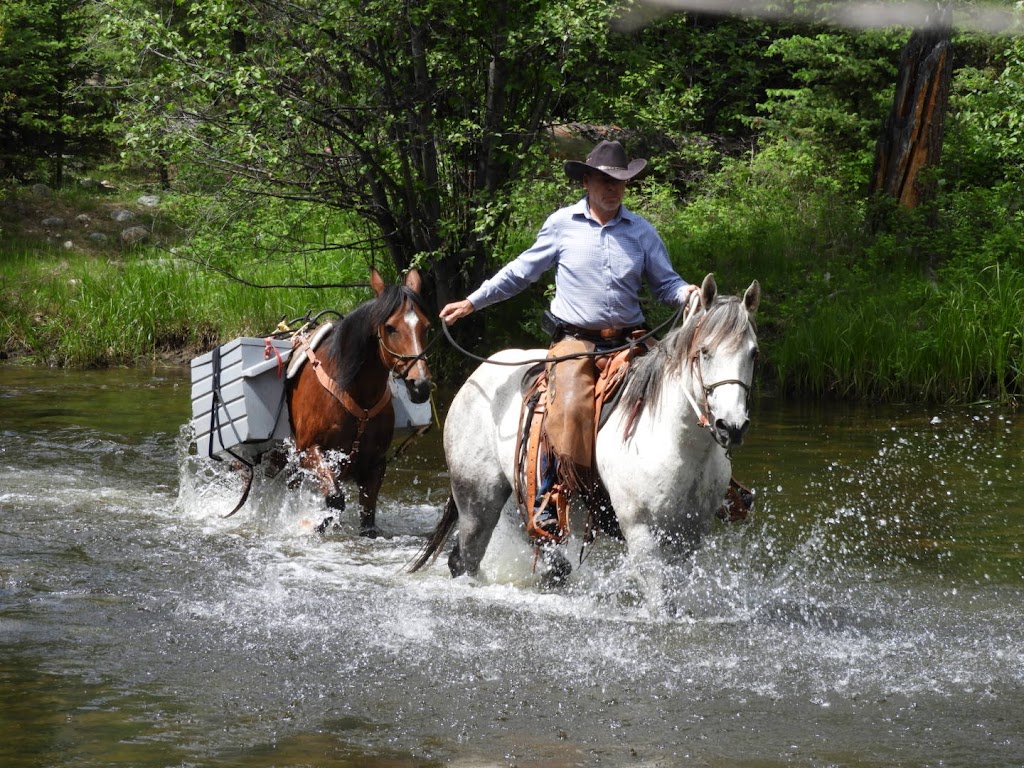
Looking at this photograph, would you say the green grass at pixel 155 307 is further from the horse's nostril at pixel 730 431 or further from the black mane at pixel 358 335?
the horse's nostril at pixel 730 431

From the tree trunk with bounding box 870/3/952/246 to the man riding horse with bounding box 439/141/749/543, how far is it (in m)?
11.1

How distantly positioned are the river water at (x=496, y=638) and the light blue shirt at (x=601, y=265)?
129 cm

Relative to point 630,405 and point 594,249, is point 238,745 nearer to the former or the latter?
point 630,405

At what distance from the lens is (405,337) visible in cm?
787

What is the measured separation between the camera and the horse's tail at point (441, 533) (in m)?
7.33

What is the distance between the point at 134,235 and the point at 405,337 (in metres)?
15.1

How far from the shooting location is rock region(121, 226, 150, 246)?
21470 mm

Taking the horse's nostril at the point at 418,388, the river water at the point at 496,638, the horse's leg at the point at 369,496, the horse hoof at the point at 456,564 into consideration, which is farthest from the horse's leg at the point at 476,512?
the horse's leg at the point at 369,496

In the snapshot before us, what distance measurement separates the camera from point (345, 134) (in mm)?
13391

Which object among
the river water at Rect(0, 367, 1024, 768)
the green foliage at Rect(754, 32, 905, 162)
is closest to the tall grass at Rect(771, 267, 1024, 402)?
the river water at Rect(0, 367, 1024, 768)

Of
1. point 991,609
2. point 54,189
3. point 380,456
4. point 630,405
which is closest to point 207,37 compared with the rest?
point 380,456

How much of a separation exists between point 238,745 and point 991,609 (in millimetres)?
4094

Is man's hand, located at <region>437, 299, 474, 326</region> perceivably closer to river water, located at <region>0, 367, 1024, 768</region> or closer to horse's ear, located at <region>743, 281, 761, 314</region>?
river water, located at <region>0, 367, 1024, 768</region>

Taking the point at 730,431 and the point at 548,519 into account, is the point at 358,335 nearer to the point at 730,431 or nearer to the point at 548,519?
the point at 548,519
